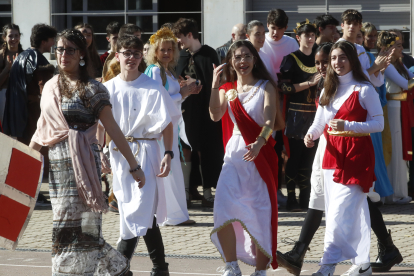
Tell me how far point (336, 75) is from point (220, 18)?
25.4ft

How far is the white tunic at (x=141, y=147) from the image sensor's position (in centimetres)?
505

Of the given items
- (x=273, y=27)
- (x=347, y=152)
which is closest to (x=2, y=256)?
(x=347, y=152)

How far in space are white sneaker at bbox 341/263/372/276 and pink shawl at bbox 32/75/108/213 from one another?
2100 millimetres

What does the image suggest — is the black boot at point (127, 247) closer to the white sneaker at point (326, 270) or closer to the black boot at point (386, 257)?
the white sneaker at point (326, 270)

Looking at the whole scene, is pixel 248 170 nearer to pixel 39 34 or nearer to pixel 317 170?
pixel 317 170

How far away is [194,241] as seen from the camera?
22.4 ft

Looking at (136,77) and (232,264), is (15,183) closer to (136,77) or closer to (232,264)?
(136,77)

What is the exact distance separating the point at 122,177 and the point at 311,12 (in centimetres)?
852

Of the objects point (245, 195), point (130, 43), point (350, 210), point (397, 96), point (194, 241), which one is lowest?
point (194, 241)

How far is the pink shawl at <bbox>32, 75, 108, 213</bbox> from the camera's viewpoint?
4359 millimetres

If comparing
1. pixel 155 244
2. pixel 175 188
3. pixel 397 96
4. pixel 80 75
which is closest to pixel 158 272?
pixel 155 244

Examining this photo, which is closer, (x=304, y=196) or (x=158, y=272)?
(x=158, y=272)

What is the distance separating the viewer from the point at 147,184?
507 centimetres

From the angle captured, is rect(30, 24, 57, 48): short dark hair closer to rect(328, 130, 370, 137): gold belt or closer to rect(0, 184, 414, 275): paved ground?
rect(0, 184, 414, 275): paved ground
